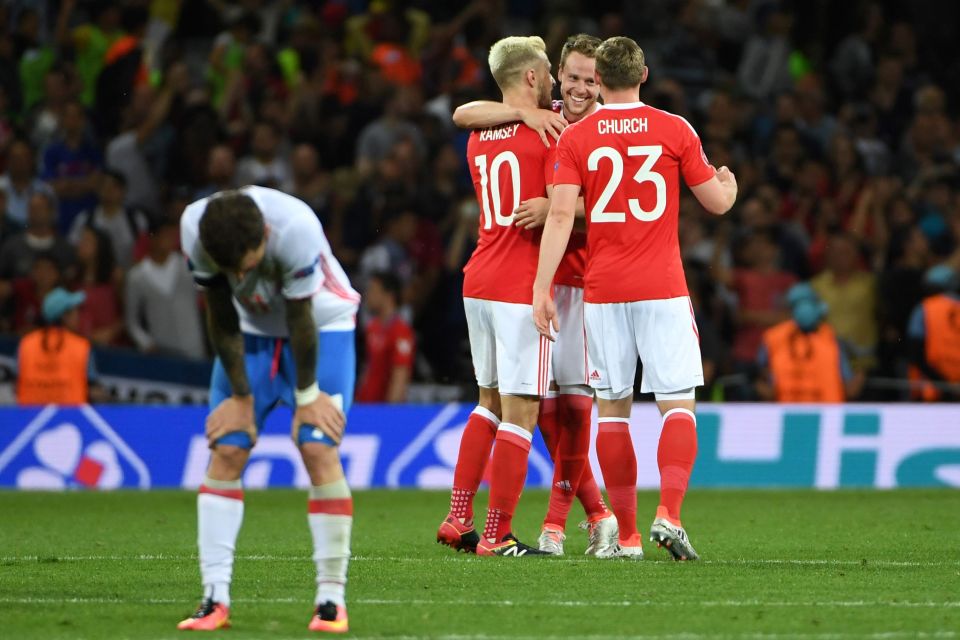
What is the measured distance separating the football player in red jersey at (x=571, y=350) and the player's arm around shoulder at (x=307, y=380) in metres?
2.50

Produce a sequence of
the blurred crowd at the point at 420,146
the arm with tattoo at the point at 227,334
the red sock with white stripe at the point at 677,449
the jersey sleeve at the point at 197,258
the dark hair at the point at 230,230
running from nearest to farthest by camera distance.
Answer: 1. the dark hair at the point at 230,230
2. the jersey sleeve at the point at 197,258
3. the arm with tattoo at the point at 227,334
4. the red sock with white stripe at the point at 677,449
5. the blurred crowd at the point at 420,146

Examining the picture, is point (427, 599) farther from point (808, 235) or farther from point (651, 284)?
point (808, 235)

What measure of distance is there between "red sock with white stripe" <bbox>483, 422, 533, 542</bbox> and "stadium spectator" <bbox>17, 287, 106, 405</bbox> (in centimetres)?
672

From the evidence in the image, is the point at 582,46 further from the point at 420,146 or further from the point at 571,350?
the point at 420,146

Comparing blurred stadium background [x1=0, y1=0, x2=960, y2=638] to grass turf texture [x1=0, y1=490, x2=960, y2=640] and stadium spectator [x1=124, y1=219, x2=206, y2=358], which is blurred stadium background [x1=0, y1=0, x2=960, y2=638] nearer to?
stadium spectator [x1=124, y1=219, x2=206, y2=358]

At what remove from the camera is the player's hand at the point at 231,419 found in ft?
18.8

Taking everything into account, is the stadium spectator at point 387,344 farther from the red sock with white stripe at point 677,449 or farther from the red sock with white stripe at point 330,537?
the red sock with white stripe at point 330,537

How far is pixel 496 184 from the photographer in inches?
319

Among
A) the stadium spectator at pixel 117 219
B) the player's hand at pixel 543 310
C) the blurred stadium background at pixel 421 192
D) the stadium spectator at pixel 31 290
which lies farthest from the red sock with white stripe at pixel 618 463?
the stadium spectator at pixel 117 219

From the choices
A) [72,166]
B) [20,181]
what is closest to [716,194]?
[20,181]

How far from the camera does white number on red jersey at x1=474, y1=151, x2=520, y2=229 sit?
8.05m

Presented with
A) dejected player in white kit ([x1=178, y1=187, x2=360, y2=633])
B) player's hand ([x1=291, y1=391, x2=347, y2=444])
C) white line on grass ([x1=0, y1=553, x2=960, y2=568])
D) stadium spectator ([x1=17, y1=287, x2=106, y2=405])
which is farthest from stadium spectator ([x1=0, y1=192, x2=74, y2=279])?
player's hand ([x1=291, y1=391, x2=347, y2=444])

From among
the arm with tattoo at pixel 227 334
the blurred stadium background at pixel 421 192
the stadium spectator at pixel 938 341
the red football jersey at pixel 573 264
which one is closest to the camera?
the arm with tattoo at pixel 227 334

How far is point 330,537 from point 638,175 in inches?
106
